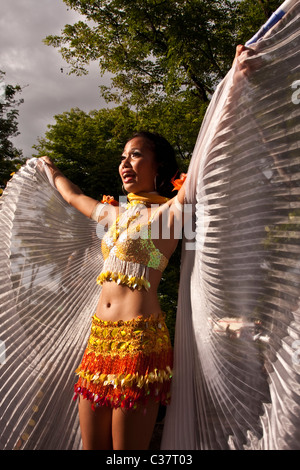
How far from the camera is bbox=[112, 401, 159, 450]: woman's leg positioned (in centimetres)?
159

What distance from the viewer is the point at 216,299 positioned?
5.25 feet

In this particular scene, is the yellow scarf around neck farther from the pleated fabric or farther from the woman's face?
the pleated fabric

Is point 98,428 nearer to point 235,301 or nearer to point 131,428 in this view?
point 131,428

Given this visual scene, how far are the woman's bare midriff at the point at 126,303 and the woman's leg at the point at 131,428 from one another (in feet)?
1.23

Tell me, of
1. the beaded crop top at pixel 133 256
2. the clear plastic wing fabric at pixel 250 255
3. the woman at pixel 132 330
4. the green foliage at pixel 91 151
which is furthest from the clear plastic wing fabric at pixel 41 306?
the green foliage at pixel 91 151

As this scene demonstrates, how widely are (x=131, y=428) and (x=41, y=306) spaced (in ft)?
3.10

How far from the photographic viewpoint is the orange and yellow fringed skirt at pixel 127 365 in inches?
63.5

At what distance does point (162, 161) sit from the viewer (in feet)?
6.91

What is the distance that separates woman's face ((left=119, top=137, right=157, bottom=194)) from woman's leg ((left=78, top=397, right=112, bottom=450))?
105 centimetres

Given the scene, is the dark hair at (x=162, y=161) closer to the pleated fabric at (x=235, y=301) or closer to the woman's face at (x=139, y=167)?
the woman's face at (x=139, y=167)

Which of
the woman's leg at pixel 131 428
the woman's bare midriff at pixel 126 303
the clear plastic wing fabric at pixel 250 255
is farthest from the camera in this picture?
the woman's bare midriff at pixel 126 303

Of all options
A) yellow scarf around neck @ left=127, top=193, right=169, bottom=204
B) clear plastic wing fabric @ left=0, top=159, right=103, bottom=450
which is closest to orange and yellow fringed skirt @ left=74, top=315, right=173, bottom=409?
clear plastic wing fabric @ left=0, top=159, right=103, bottom=450
